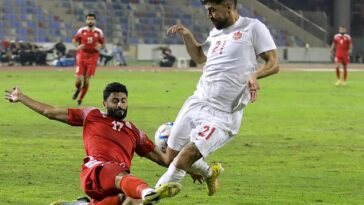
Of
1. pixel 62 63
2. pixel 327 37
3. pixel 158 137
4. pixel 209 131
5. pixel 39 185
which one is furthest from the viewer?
pixel 327 37

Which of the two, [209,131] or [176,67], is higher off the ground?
[209,131]

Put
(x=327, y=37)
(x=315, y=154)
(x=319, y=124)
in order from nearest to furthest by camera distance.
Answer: (x=315, y=154), (x=319, y=124), (x=327, y=37)

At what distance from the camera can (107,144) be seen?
943 centimetres

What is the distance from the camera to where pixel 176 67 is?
58.8 meters

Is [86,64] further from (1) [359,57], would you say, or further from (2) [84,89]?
(1) [359,57]

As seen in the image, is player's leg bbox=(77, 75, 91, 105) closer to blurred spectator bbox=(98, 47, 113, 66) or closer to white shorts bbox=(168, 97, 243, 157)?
white shorts bbox=(168, 97, 243, 157)

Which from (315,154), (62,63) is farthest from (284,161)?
(62,63)

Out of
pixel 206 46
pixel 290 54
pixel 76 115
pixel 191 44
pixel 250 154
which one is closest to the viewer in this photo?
pixel 76 115

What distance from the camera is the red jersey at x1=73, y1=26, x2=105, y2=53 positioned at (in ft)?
92.7

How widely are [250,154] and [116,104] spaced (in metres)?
6.53

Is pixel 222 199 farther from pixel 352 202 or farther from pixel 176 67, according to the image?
pixel 176 67

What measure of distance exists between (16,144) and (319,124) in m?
7.33

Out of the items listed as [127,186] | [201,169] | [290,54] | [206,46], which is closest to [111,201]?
[127,186]

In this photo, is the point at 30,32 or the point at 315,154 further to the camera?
the point at 30,32
